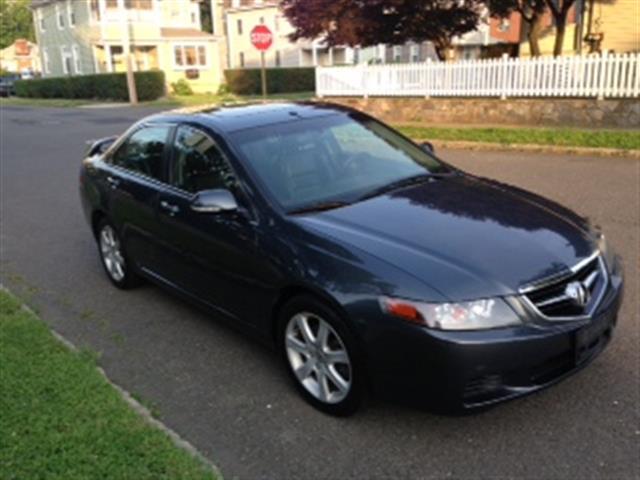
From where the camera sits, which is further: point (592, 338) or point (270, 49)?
point (270, 49)

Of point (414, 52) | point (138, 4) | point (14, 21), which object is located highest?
point (14, 21)

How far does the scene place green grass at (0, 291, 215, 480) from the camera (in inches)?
117

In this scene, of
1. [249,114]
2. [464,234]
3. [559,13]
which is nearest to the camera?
[464,234]

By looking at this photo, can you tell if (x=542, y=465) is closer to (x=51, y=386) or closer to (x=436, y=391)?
(x=436, y=391)

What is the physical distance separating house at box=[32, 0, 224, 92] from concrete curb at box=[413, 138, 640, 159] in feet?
96.9

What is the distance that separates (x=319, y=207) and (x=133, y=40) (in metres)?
39.3

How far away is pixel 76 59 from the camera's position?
4212 centimetres

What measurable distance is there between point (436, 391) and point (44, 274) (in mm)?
4479

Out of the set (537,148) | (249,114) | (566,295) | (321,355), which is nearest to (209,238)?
(249,114)

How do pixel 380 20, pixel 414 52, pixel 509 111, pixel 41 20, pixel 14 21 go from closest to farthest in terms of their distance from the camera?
pixel 509 111
pixel 380 20
pixel 414 52
pixel 41 20
pixel 14 21

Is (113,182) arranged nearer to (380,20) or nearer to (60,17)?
(380,20)

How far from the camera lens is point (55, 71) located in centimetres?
4575

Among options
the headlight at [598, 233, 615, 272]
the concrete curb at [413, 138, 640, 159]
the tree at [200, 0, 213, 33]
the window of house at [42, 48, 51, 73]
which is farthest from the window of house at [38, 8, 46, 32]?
the headlight at [598, 233, 615, 272]

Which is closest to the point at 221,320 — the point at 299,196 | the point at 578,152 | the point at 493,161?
the point at 299,196
